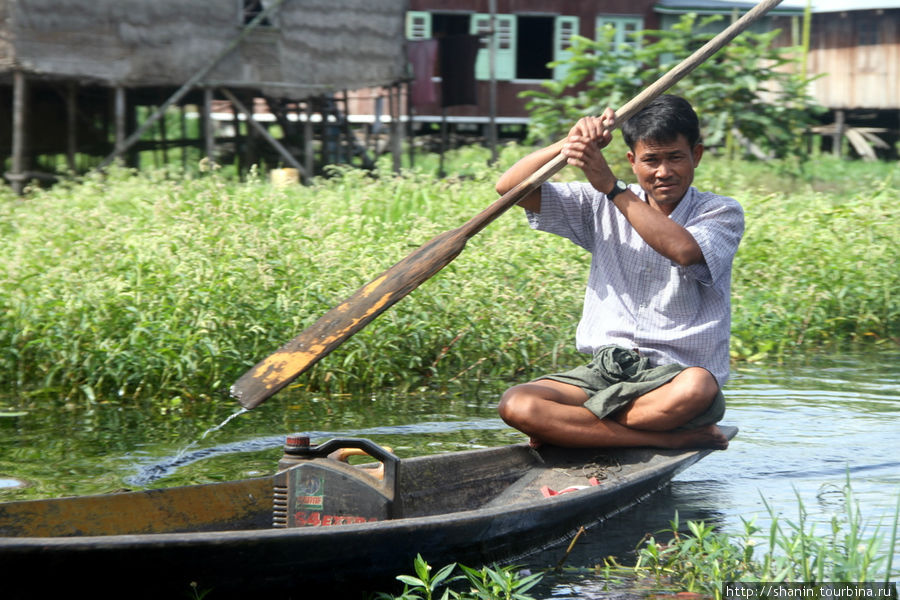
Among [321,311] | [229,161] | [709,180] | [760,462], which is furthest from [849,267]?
[229,161]

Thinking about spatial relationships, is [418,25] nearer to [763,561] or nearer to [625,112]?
[625,112]

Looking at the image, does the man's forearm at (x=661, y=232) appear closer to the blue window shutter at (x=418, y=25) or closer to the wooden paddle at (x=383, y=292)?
the wooden paddle at (x=383, y=292)

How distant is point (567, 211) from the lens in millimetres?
3756

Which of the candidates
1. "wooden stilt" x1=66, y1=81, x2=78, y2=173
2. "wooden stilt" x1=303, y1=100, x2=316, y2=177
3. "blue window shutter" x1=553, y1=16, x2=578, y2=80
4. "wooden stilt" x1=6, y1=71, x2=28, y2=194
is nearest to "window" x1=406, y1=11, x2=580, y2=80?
"blue window shutter" x1=553, y1=16, x2=578, y2=80

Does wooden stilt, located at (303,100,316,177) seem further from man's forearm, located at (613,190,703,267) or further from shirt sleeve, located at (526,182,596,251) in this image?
man's forearm, located at (613,190,703,267)

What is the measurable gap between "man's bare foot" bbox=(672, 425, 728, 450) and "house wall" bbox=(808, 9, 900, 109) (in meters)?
16.9

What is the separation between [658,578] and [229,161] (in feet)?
48.2

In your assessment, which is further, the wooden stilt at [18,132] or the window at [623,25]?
the window at [623,25]

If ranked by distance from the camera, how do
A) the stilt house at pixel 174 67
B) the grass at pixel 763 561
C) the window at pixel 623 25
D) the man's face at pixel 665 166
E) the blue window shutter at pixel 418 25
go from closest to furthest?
1. the grass at pixel 763 561
2. the man's face at pixel 665 166
3. the stilt house at pixel 174 67
4. the blue window shutter at pixel 418 25
5. the window at pixel 623 25

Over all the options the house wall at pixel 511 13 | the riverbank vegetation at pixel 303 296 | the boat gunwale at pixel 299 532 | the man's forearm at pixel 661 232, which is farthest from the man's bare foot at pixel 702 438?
the house wall at pixel 511 13

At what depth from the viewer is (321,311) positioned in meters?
5.51

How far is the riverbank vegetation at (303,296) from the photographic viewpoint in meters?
5.32

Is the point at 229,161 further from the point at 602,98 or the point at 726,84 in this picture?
the point at 726,84

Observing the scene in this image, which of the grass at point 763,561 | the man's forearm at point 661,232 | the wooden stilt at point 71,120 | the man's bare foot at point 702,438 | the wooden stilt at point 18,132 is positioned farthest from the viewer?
the wooden stilt at point 71,120
